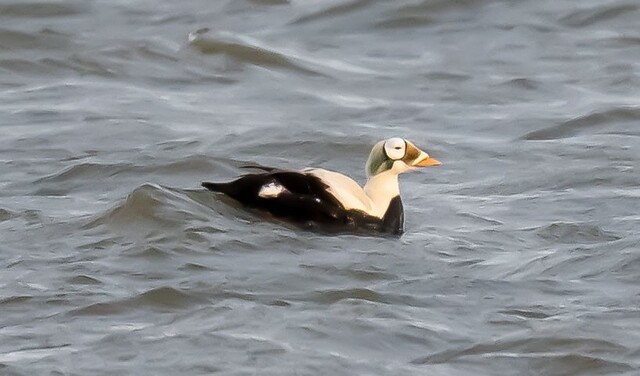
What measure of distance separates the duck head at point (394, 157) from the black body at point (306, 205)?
0.91 feet

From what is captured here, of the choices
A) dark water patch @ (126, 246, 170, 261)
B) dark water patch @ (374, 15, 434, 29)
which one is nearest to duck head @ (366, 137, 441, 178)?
dark water patch @ (126, 246, 170, 261)

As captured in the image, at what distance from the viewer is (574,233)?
8688 mm

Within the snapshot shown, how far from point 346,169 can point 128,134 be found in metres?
1.30

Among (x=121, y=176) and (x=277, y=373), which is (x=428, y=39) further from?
(x=277, y=373)

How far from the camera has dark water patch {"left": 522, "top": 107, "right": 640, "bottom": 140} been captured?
1084 cm

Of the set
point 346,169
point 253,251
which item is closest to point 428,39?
point 346,169

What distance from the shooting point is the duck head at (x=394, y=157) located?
354 inches

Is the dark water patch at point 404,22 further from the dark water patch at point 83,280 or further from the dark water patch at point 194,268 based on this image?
the dark water patch at point 83,280

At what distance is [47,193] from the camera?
367 inches

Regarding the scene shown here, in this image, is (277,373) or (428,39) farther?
(428,39)

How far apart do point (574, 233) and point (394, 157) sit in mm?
941

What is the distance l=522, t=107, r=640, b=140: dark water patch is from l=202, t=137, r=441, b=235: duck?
1.96 metres

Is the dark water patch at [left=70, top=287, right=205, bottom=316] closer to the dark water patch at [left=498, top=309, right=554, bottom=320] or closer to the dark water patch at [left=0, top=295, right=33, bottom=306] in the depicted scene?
the dark water patch at [left=0, top=295, right=33, bottom=306]

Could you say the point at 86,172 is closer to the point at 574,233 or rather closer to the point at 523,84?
the point at 574,233
